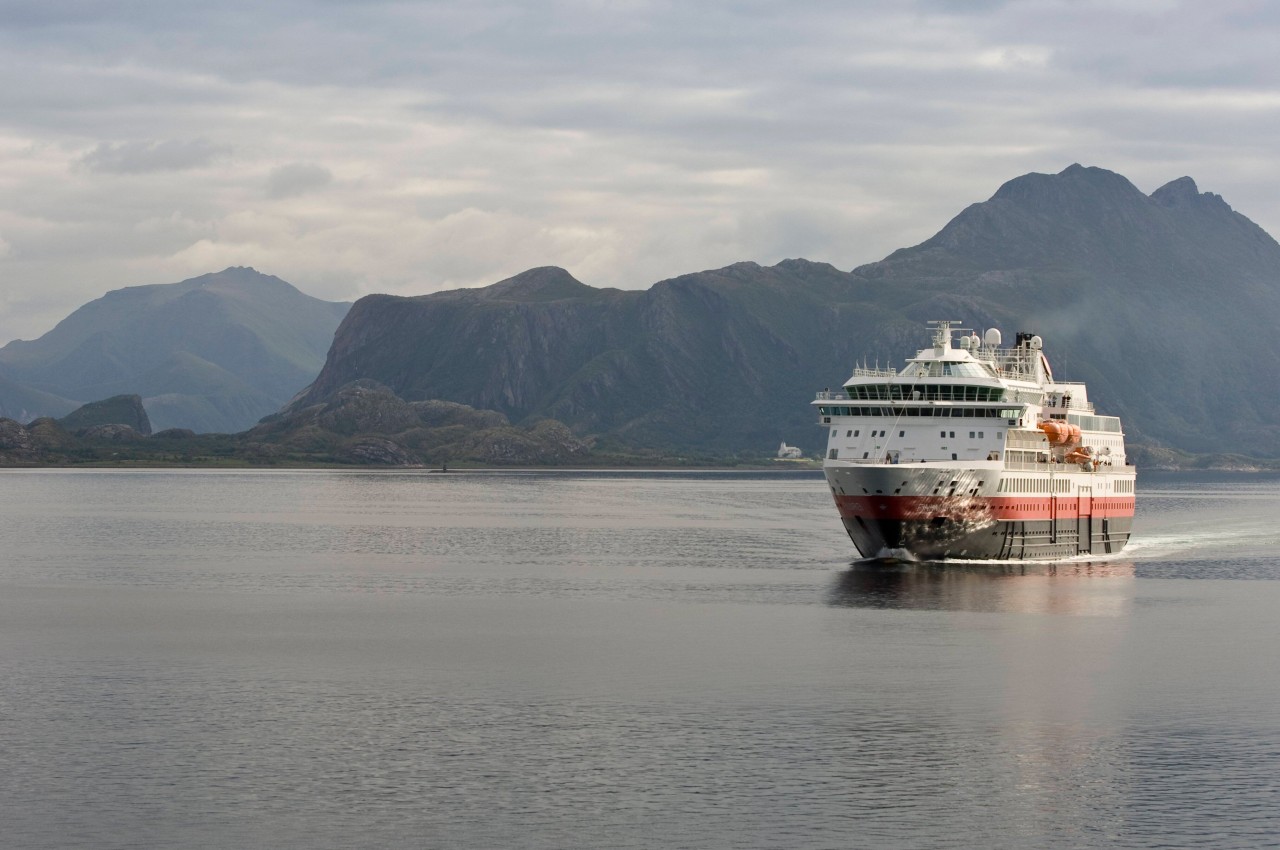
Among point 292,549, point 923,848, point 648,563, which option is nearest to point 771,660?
point 923,848

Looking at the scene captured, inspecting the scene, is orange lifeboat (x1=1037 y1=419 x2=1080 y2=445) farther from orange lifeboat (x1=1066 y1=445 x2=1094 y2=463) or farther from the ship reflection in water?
the ship reflection in water

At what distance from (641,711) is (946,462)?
2409 inches

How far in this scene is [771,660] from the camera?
278 feet

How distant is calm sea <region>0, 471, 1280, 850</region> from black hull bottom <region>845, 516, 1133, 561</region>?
2019 mm

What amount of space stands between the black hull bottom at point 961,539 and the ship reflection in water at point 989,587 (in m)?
0.93

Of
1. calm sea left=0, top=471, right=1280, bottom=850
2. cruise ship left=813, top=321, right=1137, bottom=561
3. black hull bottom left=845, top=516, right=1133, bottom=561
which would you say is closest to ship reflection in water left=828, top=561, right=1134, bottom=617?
calm sea left=0, top=471, right=1280, bottom=850

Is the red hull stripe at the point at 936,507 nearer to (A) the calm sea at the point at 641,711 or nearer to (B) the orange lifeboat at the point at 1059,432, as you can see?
(A) the calm sea at the point at 641,711

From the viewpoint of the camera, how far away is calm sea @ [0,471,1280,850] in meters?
52.7

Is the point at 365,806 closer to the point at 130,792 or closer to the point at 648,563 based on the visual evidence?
the point at 130,792

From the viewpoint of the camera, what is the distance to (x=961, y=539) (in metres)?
127

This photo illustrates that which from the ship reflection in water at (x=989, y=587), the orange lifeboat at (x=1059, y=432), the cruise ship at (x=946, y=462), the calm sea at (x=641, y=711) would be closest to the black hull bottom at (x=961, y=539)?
the cruise ship at (x=946, y=462)

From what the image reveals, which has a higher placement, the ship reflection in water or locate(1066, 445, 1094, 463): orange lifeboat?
locate(1066, 445, 1094, 463): orange lifeboat

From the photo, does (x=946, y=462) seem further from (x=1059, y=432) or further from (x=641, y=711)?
(x=641, y=711)

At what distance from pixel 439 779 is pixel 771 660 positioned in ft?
101
